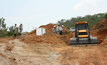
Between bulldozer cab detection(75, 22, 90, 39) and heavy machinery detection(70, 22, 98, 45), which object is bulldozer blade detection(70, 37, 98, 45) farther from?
bulldozer cab detection(75, 22, 90, 39)

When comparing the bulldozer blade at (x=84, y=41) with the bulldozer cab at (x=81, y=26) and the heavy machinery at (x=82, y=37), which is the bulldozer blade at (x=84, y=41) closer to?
the heavy machinery at (x=82, y=37)

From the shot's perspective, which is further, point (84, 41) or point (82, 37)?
point (82, 37)

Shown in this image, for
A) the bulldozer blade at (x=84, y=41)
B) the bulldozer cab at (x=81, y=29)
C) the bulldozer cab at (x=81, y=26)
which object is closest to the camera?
the bulldozer blade at (x=84, y=41)

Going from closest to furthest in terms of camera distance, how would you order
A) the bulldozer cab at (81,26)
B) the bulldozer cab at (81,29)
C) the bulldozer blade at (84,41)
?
the bulldozer blade at (84,41), the bulldozer cab at (81,29), the bulldozer cab at (81,26)

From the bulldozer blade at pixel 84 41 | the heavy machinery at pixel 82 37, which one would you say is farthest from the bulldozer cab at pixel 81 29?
the bulldozer blade at pixel 84 41

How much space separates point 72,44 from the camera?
1451 centimetres

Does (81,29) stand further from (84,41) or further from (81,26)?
(84,41)

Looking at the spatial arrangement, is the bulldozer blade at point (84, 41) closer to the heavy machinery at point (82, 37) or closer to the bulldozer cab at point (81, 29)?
the heavy machinery at point (82, 37)

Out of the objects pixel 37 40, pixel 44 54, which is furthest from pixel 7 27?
pixel 44 54

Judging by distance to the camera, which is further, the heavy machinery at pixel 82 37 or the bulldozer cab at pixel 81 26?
the bulldozer cab at pixel 81 26

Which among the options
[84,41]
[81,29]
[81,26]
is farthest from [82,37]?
[81,26]

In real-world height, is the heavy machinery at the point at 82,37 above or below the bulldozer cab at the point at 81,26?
below

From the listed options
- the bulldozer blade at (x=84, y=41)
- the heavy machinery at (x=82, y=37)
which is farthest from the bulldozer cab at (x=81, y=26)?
the bulldozer blade at (x=84, y=41)

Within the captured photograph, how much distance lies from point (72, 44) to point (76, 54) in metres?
4.56
